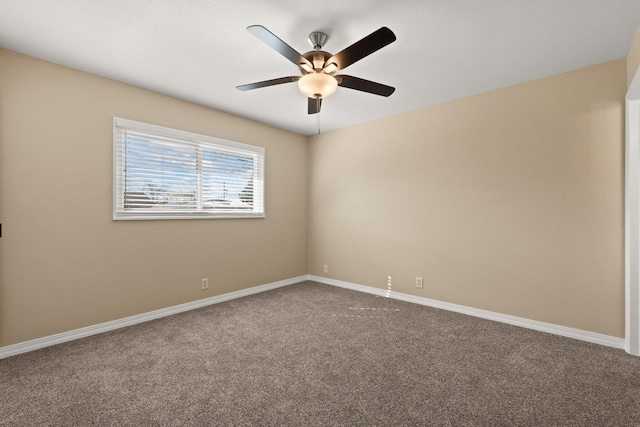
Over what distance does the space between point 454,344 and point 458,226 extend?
139cm

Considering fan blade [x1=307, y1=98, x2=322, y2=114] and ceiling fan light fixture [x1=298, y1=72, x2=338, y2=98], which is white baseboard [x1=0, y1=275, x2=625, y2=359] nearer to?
fan blade [x1=307, y1=98, x2=322, y2=114]

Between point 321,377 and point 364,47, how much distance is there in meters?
2.20

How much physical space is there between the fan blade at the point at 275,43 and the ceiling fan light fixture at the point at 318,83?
89 millimetres

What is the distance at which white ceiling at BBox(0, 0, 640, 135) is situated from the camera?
6.17 ft

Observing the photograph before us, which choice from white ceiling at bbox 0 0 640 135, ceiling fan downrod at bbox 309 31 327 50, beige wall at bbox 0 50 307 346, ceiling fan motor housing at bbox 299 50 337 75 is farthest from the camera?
beige wall at bbox 0 50 307 346

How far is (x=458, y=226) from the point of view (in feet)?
11.1

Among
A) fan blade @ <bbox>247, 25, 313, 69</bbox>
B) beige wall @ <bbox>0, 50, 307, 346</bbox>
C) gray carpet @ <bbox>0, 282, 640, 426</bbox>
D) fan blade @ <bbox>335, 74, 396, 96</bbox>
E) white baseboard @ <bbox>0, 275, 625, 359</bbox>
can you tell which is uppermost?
fan blade @ <bbox>247, 25, 313, 69</bbox>

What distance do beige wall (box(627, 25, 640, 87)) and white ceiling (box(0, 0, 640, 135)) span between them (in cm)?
5

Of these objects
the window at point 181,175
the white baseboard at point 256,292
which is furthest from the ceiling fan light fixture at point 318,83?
the white baseboard at point 256,292

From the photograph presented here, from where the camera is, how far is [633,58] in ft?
7.27

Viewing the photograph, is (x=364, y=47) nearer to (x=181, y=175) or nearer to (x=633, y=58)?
(x=633, y=58)

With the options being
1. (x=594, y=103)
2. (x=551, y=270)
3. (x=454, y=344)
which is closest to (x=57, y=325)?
(x=454, y=344)

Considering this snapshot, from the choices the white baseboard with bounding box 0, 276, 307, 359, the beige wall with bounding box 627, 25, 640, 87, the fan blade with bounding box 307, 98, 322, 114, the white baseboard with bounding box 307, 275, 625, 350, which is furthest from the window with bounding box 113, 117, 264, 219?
the beige wall with bounding box 627, 25, 640, 87

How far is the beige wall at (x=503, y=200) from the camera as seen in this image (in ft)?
8.39
